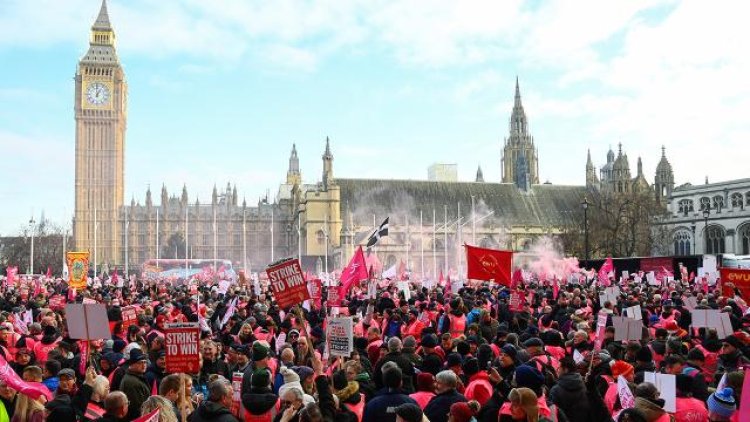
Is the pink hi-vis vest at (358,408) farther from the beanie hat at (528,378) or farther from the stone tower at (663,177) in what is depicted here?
the stone tower at (663,177)

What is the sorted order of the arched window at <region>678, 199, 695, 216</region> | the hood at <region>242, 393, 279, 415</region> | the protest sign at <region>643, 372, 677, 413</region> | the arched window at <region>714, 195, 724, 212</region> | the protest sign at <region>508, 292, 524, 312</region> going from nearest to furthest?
1. the protest sign at <region>643, 372, 677, 413</region>
2. the hood at <region>242, 393, 279, 415</region>
3. the protest sign at <region>508, 292, 524, 312</region>
4. the arched window at <region>714, 195, 724, 212</region>
5. the arched window at <region>678, 199, 695, 216</region>

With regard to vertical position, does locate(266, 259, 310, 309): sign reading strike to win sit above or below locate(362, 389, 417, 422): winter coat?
above

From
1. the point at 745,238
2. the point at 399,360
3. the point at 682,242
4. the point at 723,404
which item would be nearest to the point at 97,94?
the point at 682,242

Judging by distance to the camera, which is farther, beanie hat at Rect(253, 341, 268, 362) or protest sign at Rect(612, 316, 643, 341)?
protest sign at Rect(612, 316, 643, 341)

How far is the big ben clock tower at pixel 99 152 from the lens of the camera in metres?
99.0

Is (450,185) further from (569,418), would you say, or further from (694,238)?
(569,418)

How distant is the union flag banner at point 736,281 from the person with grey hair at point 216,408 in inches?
451

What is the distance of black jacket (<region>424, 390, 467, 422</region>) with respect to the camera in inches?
246

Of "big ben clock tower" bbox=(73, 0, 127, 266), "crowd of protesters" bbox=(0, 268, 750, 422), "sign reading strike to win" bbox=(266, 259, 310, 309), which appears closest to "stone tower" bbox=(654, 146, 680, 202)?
"big ben clock tower" bbox=(73, 0, 127, 266)

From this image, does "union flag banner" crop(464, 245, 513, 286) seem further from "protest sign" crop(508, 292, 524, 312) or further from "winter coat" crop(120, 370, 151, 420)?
"winter coat" crop(120, 370, 151, 420)

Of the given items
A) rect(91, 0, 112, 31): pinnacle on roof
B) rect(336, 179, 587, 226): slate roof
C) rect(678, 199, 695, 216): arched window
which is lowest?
rect(678, 199, 695, 216): arched window

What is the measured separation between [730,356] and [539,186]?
95366mm

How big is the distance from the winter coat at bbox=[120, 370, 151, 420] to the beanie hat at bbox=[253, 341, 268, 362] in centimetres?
110

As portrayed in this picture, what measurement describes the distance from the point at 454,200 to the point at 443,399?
87566 millimetres
